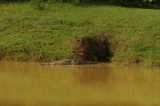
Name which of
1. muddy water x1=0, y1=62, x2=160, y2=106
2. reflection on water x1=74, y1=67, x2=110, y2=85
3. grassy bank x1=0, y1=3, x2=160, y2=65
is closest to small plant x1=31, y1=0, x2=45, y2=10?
grassy bank x1=0, y1=3, x2=160, y2=65

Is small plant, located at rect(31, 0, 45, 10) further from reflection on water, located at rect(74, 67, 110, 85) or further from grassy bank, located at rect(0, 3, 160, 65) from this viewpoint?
reflection on water, located at rect(74, 67, 110, 85)

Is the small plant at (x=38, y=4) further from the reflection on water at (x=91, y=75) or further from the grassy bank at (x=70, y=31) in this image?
the reflection on water at (x=91, y=75)

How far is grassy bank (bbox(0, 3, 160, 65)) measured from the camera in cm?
1519

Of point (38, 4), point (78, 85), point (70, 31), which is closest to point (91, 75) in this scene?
point (78, 85)

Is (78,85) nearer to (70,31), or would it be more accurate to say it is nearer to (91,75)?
(91,75)

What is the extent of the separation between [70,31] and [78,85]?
5.76 m

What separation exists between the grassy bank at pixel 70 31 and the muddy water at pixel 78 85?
3.04 feet

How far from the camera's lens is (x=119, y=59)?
14961 mm

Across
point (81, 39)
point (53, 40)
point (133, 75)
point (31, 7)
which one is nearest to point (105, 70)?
point (133, 75)

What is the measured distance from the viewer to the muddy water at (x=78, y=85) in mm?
9305

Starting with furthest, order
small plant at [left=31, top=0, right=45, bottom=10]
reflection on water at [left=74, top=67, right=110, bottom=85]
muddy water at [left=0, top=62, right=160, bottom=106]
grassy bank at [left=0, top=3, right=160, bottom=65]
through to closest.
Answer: small plant at [left=31, top=0, right=45, bottom=10] → grassy bank at [left=0, top=3, right=160, bottom=65] → reflection on water at [left=74, top=67, right=110, bottom=85] → muddy water at [left=0, top=62, right=160, bottom=106]

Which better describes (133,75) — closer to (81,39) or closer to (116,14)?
(81,39)

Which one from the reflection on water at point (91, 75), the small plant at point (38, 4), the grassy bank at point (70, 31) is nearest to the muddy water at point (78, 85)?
the reflection on water at point (91, 75)

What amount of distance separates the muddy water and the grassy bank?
0.93 m
